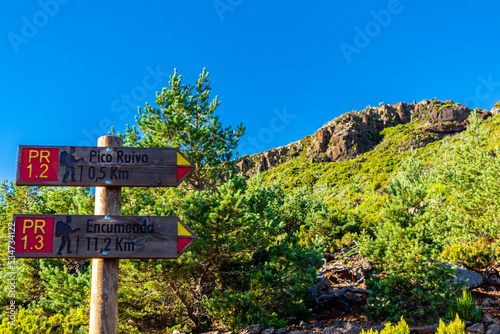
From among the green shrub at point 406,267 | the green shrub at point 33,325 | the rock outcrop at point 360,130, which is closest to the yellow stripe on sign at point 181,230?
the green shrub at point 33,325

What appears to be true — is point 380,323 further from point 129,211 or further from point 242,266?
point 129,211

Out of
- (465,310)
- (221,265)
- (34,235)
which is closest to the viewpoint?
(34,235)

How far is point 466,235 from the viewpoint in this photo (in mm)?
10516

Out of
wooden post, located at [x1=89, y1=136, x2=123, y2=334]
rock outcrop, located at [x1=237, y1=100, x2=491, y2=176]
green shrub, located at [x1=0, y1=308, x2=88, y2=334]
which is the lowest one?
green shrub, located at [x1=0, y1=308, x2=88, y2=334]

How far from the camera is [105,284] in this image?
329cm

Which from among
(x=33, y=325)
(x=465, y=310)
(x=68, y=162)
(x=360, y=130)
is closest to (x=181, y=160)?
(x=68, y=162)

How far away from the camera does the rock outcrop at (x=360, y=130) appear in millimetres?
67062

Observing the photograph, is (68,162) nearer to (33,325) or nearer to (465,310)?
(33,325)

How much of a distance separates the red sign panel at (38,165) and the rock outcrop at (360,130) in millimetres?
61999

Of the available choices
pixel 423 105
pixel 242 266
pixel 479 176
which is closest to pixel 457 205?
pixel 479 176

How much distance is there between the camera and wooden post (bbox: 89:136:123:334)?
10.6ft

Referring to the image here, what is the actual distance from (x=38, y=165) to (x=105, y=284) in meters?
1.38

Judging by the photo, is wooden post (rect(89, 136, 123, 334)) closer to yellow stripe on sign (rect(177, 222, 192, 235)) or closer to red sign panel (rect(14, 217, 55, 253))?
red sign panel (rect(14, 217, 55, 253))

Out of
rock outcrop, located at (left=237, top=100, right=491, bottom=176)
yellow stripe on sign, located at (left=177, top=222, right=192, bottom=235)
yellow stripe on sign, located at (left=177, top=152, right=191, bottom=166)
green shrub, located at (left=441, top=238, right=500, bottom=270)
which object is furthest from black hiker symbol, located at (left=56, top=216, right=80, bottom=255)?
rock outcrop, located at (left=237, top=100, right=491, bottom=176)
